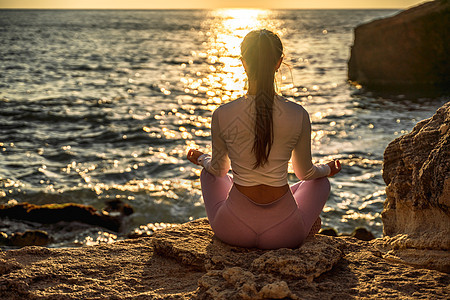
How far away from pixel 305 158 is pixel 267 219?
1.53 ft

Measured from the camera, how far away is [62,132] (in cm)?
1149

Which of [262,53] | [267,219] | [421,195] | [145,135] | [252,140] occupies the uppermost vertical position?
[262,53]

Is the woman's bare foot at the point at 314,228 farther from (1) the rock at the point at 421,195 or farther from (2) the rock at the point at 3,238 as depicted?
(2) the rock at the point at 3,238

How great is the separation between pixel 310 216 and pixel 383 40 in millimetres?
14340

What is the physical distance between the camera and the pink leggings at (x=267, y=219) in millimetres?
3234

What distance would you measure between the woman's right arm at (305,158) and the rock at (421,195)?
0.66 metres

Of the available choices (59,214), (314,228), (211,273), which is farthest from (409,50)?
(211,273)

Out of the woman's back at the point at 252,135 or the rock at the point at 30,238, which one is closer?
the woman's back at the point at 252,135

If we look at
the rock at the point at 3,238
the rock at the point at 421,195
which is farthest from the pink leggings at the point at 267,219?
the rock at the point at 3,238

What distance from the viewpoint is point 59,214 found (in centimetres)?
648

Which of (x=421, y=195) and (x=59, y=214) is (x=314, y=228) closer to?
(x=421, y=195)

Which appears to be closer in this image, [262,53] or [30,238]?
[262,53]

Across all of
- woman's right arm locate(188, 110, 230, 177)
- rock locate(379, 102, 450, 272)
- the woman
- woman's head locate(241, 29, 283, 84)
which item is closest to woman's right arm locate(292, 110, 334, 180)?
the woman

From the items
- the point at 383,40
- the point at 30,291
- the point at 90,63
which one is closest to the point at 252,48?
the point at 30,291
